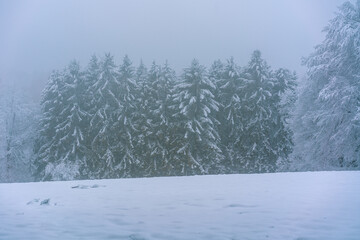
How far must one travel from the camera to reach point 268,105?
32438mm

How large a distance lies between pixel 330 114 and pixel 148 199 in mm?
16821

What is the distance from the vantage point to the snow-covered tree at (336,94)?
835 inches

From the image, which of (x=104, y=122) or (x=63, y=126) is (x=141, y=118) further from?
(x=63, y=126)

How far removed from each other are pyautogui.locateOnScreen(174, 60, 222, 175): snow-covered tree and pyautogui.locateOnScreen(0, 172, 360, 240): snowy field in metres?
20.4

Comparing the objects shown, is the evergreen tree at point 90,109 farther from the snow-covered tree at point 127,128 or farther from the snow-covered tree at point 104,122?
the snow-covered tree at point 127,128

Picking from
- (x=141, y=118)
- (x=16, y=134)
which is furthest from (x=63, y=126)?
(x=141, y=118)

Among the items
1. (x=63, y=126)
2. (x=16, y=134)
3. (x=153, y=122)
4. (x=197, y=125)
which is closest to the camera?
(x=197, y=125)

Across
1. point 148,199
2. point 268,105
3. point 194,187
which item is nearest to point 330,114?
point 268,105

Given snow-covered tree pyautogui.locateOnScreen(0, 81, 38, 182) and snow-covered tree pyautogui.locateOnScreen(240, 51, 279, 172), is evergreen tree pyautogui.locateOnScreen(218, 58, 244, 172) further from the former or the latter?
snow-covered tree pyautogui.locateOnScreen(0, 81, 38, 182)

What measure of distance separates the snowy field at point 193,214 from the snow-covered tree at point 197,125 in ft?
67.0

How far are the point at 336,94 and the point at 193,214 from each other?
679 inches

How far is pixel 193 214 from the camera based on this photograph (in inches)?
251

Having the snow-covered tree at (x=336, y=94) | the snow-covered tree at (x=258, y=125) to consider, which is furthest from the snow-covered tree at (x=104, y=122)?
the snow-covered tree at (x=336, y=94)

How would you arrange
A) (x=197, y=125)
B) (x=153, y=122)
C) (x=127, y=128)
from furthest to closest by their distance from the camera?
1. (x=153, y=122)
2. (x=127, y=128)
3. (x=197, y=125)
